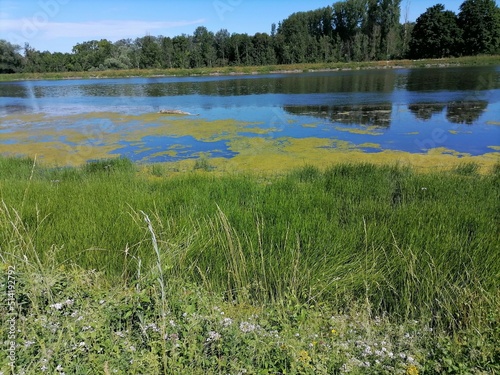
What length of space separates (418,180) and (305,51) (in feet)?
188

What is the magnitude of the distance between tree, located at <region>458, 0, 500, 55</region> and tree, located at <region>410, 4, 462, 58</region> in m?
1.18

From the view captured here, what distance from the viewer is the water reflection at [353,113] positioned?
440 inches

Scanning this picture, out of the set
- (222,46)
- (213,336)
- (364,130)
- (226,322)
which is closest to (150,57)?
(222,46)

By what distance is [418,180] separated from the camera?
461cm

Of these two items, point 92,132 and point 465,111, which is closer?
point 92,132

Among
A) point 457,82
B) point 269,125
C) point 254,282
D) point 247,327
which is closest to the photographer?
point 247,327

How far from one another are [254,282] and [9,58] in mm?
61663

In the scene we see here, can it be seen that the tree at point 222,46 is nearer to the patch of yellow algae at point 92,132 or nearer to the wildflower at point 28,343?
the patch of yellow algae at point 92,132

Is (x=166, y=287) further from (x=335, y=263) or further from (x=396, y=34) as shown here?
(x=396, y=34)

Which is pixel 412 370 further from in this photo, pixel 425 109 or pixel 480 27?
pixel 480 27

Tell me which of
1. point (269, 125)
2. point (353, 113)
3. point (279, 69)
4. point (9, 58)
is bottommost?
point (269, 125)

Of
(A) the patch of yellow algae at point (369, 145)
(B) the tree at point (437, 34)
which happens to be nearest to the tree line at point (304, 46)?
(B) the tree at point (437, 34)

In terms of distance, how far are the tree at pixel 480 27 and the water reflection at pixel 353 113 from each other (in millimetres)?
42154

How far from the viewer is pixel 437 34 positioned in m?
48.2
